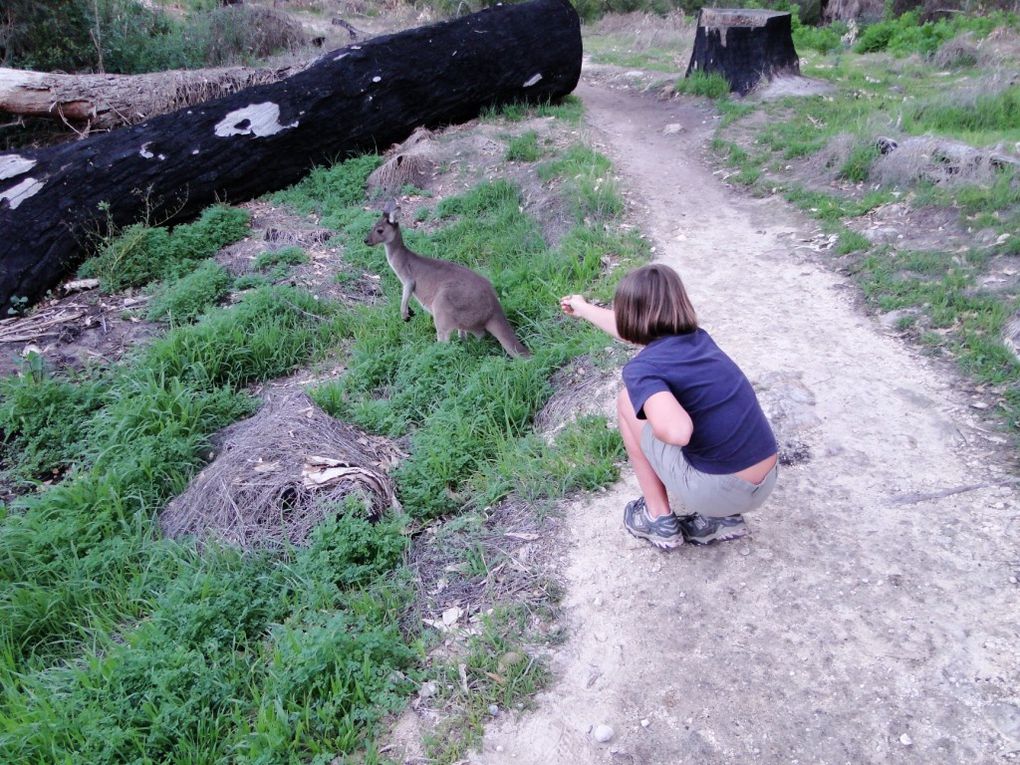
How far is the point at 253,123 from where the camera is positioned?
9359mm

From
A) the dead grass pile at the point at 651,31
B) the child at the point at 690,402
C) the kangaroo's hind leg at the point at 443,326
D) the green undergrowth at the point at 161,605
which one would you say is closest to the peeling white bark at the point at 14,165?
the green undergrowth at the point at 161,605

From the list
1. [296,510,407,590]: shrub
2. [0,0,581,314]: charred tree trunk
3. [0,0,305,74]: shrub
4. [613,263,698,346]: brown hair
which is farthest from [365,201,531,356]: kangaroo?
[0,0,305,74]: shrub

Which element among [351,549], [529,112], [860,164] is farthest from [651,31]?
[351,549]

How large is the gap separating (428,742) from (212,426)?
11.4 ft

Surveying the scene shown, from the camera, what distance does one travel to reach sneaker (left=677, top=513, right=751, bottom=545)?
12.7ft

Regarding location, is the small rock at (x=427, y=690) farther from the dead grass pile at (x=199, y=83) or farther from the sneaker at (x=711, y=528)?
the dead grass pile at (x=199, y=83)

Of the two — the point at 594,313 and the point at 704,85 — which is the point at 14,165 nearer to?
the point at 594,313

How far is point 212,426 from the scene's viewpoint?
577 cm

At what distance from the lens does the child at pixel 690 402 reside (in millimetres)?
3234

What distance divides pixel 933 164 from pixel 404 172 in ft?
19.8

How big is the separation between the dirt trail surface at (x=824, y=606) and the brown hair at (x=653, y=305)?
1.25 meters

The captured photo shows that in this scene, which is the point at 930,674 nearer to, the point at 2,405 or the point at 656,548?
the point at 656,548

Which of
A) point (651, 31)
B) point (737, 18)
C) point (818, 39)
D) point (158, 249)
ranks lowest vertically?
point (158, 249)

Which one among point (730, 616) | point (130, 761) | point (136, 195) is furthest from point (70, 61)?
point (730, 616)
